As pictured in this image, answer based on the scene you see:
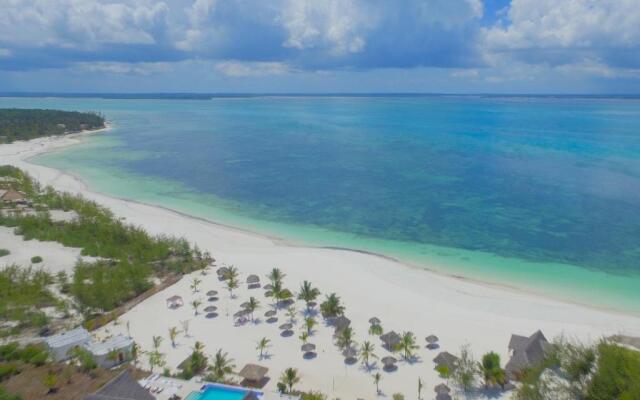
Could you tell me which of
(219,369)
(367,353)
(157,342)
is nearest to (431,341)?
(367,353)

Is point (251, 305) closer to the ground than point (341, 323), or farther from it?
closer to the ground

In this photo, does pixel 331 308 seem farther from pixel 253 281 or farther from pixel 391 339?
pixel 253 281

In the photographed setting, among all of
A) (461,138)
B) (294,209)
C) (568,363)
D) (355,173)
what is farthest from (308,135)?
(568,363)

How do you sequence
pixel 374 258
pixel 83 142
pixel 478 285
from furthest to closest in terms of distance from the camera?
pixel 83 142 < pixel 374 258 < pixel 478 285

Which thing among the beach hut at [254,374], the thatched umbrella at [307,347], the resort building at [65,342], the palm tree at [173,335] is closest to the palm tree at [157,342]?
the palm tree at [173,335]

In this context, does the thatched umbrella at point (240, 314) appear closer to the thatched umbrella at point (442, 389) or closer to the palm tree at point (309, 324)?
the palm tree at point (309, 324)

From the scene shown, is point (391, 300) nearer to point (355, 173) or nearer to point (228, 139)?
point (355, 173)
